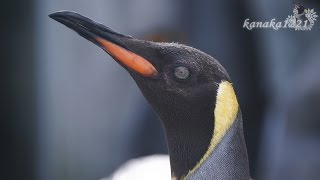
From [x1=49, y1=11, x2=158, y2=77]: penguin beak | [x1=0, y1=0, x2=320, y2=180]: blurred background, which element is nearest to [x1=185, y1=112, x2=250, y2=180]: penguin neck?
[x1=49, y1=11, x2=158, y2=77]: penguin beak

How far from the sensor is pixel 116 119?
1.34 m

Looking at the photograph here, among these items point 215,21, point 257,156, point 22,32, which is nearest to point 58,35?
point 22,32

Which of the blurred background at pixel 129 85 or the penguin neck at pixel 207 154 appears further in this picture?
the blurred background at pixel 129 85

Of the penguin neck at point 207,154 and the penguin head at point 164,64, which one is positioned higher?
the penguin head at point 164,64

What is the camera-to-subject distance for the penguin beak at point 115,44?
33.6 inches

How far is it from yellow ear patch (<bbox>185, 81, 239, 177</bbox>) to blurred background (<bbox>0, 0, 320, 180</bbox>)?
38 centimetres

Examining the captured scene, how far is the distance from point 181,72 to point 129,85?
1.51ft

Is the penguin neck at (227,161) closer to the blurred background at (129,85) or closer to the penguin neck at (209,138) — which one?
the penguin neck at (209,138)

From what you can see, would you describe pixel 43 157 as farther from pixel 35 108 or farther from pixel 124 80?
pixel 124 80

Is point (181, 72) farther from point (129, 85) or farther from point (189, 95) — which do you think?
point (129, 85)

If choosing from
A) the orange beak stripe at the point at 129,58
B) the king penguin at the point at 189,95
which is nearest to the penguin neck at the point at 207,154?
the king penguin at the point at 189,95

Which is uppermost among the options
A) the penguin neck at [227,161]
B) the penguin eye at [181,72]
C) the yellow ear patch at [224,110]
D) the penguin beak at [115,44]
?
the penguin beak at [115,44]

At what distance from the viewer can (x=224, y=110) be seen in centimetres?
85

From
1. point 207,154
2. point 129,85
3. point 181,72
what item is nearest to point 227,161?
point 207,154
